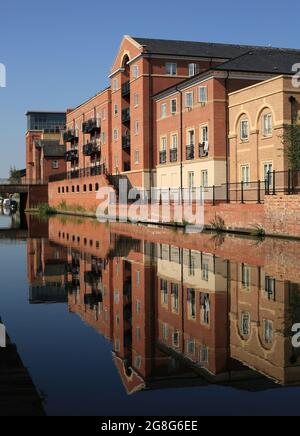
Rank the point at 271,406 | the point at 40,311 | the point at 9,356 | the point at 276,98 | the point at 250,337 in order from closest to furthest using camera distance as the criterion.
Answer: the point at 271,406 → the point at 9,356 → the point at 250,337 → the point at 40,311 → the point at 276,98

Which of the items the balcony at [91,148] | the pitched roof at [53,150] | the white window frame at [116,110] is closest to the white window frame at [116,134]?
the white window frame at [116,110]

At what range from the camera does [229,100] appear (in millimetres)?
38812

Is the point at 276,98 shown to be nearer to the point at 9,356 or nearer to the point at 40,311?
the point at 40,311

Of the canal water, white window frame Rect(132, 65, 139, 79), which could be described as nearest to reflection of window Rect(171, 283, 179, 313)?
the canal water

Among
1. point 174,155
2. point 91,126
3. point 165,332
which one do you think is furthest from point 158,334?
point 91,126

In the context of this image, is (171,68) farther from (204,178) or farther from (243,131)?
(243,131)

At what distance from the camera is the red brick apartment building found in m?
39.9

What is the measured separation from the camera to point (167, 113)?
48.3 m

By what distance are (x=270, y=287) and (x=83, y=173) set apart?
202 ft

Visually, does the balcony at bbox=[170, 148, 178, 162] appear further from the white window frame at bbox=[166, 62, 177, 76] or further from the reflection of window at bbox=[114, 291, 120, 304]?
the reflection of window at bbox=[114, 291, 120, 304]

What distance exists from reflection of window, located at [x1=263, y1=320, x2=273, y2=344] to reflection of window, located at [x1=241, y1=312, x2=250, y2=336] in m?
0.27

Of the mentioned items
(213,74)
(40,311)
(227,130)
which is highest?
(213,74)

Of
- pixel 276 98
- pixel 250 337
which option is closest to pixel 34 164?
pixel 276 98

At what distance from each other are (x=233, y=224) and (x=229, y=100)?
11850 millimetres
